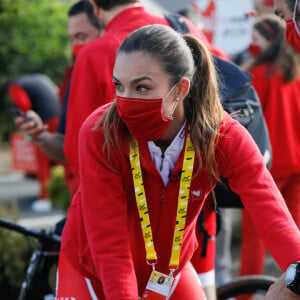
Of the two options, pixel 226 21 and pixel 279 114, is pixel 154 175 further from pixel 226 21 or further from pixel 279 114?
pixel 226 21

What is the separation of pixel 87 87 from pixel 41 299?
1.18m

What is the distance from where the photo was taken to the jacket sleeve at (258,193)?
8.33 ft

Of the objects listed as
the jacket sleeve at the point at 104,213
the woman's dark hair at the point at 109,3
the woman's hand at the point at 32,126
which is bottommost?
the woman's hand at the point at 32,126

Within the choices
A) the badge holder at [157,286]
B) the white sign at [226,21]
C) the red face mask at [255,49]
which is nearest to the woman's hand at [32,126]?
the badge holder at [157,286]

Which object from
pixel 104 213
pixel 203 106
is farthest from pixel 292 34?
pixel 104 213

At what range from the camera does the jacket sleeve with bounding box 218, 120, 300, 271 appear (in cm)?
254

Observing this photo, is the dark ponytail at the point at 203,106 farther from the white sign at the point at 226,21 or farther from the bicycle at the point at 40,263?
the white sign at the point at 226,21

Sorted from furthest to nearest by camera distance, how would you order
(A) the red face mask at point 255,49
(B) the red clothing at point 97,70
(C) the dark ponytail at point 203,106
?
1. (A) the red face mask at point 255,49
2. (B) the red clothing at point 97,70
3. (C) the dark ponytail at point 203,106

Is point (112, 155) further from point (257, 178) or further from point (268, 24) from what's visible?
point (268, 24)

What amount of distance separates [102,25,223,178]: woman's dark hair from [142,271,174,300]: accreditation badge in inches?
18.0

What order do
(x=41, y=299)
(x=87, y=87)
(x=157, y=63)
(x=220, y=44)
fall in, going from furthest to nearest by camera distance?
(x=220, y=44), (x=41, y=299), (x=87, y=87), (x=157, y=63)

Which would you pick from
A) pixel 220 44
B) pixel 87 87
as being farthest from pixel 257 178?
pixel 220 44

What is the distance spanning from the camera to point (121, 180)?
278 cm

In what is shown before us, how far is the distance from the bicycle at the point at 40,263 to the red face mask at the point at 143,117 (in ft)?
4.19
